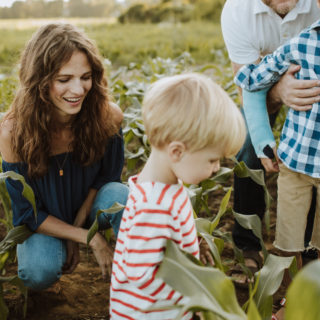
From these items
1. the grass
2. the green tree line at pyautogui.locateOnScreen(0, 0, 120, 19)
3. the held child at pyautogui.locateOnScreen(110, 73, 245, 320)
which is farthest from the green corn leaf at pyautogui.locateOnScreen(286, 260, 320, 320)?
the green tree line at pyautogui.locateOnScreen(0, 0, 120, 19)

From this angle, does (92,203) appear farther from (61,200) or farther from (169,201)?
(169,201)

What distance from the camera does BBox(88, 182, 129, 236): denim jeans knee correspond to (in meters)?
1.91

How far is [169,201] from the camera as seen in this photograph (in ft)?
3.70

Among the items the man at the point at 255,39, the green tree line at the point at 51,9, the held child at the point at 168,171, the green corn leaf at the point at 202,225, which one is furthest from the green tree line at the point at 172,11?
the held child at the point at 168,171

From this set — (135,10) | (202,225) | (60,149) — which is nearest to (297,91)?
(202,225)

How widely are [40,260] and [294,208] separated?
3.17 ft

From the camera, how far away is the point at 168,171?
1.17m

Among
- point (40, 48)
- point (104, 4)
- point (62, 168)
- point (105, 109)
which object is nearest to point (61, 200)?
point (62, 168)

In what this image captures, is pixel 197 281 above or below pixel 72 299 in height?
above

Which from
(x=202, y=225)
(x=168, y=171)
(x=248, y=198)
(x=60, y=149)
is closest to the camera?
(x=168, y=171)

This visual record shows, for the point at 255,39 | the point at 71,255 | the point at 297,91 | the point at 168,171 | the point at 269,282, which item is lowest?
the point at 71,255

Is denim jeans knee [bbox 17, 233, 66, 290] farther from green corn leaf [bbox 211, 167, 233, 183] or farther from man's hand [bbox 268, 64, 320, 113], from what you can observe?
man's hand [bbox 268, 64, 320, 113]

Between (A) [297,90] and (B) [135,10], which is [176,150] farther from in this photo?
(B) [135,10]

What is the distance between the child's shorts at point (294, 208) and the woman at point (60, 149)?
631 millimetres
